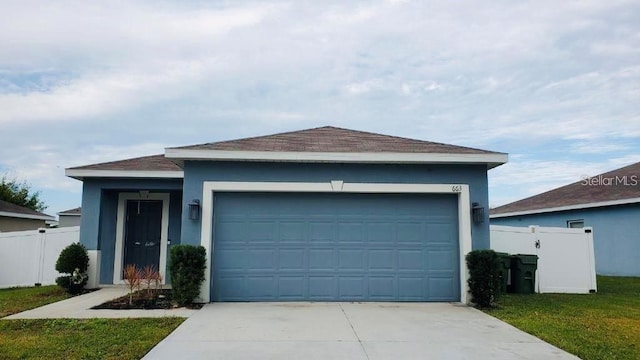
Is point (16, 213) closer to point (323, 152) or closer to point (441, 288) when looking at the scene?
point (323, 152)

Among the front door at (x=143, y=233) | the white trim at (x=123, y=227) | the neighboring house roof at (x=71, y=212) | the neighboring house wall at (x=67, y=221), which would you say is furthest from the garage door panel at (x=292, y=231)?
the neighboring house wall at (x=67, y=221)

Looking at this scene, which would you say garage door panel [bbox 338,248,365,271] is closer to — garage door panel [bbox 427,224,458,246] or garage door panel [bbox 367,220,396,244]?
garage door panel [bbox 367,220,396,244]

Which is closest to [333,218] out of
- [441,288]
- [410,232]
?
[410,232]

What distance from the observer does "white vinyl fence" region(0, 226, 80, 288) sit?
11703 millimetres

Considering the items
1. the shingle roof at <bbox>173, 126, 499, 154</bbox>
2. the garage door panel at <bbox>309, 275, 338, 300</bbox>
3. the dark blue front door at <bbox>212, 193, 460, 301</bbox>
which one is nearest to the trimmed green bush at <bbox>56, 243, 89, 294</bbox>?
the dark blue front door at <bbox>212, 193, 460, 301</bbox>

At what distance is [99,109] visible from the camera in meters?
15.1

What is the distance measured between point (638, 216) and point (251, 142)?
12.8 meters

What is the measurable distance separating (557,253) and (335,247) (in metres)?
5.81

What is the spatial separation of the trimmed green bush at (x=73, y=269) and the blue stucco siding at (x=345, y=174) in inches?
132

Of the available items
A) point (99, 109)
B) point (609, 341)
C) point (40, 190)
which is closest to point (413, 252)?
point (609, 341)

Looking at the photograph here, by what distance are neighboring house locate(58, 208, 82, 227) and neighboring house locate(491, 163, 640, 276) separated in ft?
68.9

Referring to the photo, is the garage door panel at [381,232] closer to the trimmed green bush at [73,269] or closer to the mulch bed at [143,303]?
the mulch bed at [143,303]
